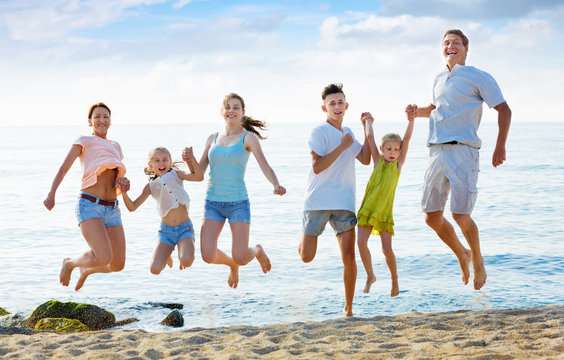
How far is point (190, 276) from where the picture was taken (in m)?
13.0

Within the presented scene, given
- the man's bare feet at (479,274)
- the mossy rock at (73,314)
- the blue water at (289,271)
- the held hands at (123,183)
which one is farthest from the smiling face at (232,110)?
the mossy rock at (73,314)

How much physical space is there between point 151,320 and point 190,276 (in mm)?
3167

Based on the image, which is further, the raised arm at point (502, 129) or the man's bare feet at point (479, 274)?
the man's bare feet at point (479, 274)

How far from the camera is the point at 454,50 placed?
7.13 meters

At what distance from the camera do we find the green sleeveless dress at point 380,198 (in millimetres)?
7133

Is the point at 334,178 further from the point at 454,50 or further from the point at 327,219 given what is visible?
Result: the point at 454,50

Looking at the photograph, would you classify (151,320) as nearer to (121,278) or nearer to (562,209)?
(121,278)

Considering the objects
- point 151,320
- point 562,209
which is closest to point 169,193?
point 151,320

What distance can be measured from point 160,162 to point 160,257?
3.83 feet

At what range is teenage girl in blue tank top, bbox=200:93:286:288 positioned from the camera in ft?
23.2

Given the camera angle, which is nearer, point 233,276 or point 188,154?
point 188,154

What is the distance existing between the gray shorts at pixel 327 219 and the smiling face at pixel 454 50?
221cm

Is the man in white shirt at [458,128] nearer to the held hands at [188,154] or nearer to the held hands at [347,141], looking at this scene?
the held hands at [347,141]

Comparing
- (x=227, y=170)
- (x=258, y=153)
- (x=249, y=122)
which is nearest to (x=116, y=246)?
(x=227, y=170)
